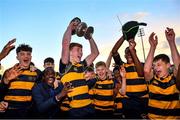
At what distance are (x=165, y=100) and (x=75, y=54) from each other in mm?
1869

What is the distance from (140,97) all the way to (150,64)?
1.37 metres

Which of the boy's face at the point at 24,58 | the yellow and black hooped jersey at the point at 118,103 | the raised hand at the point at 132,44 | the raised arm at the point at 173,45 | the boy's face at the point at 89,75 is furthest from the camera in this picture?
the boy's face at the point at 89,75

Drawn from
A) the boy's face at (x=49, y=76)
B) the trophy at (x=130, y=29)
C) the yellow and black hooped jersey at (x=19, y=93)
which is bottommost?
the yellow and black hooped jersey at (x=19, y=93)

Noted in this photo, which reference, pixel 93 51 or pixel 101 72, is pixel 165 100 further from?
pixel 101 72

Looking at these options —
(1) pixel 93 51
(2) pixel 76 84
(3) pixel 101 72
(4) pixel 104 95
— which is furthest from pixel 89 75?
(2) pixel 76 84

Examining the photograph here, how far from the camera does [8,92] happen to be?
679cm

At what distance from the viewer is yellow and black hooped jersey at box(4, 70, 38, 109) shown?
22.2 feet

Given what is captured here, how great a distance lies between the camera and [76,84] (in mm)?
6152

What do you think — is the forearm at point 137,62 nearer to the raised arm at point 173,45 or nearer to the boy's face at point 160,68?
the boy's face at point 160,68

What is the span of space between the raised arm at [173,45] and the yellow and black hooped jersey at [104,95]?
2989 millimetres

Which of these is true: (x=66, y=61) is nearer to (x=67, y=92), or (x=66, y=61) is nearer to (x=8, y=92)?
(x=67, y=92)

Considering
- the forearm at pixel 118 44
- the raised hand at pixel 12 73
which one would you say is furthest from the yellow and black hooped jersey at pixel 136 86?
the raised hand at pixel 12 73

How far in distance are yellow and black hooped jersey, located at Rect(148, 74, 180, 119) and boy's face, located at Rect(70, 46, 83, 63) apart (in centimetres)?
156

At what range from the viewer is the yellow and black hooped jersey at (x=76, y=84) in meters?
6.12
